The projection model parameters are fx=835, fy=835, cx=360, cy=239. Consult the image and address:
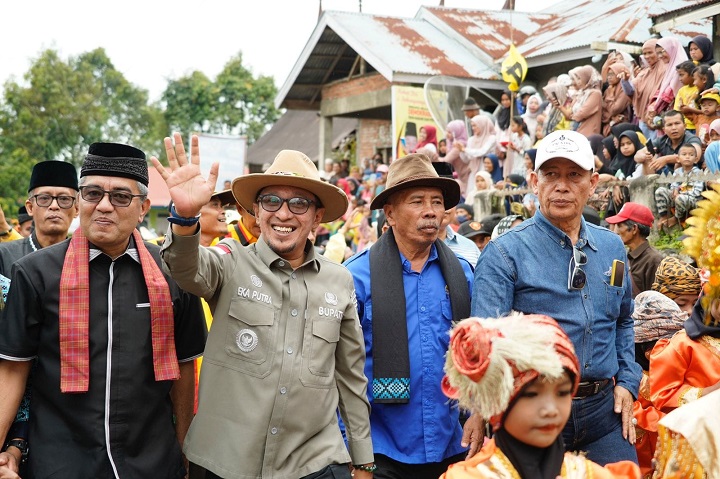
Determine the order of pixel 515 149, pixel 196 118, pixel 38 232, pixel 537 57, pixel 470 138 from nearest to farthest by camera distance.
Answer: pixel 38 232, pixel 515 149, pixel 470 138, pixel 537 57, pixel 196 118

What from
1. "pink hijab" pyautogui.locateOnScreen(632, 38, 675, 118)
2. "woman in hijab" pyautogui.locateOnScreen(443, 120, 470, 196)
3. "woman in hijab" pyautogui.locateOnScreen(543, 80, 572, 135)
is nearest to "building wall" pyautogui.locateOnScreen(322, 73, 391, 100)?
"woman in hijab" pyautogui.locateOnScreen(443, 120, 470, 196)

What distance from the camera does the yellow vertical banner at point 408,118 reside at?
17875mm

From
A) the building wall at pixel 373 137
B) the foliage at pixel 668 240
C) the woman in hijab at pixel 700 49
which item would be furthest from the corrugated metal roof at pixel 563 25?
the foliage at pixel 668 240

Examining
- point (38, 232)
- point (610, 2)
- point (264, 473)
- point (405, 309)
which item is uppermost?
point (610, 2)

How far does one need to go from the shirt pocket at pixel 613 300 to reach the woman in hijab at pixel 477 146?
38.6 ft

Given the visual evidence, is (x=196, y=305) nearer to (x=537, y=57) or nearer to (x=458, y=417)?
(x=458, y=417)

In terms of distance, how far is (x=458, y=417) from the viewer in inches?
180

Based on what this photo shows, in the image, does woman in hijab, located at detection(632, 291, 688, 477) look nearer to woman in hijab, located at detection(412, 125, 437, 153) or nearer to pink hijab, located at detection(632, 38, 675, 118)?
pink hijab, located at detection(632, 38, 675, 118)

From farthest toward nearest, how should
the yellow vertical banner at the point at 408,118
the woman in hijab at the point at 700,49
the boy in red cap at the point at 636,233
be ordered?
the yellow vertical banner at the point at 408,118 < the woman in hijab at the point at 700,49 < the boy in red cap at the point at 636,233

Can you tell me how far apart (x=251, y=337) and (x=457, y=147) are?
42.2ft

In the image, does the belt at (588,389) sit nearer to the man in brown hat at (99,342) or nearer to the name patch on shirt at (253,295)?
the name patch on shirt at (253,295)

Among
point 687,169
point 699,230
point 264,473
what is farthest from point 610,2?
point 264,473

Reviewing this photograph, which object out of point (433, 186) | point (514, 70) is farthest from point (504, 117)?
point (433, 186)

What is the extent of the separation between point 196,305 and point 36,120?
39719 mm
